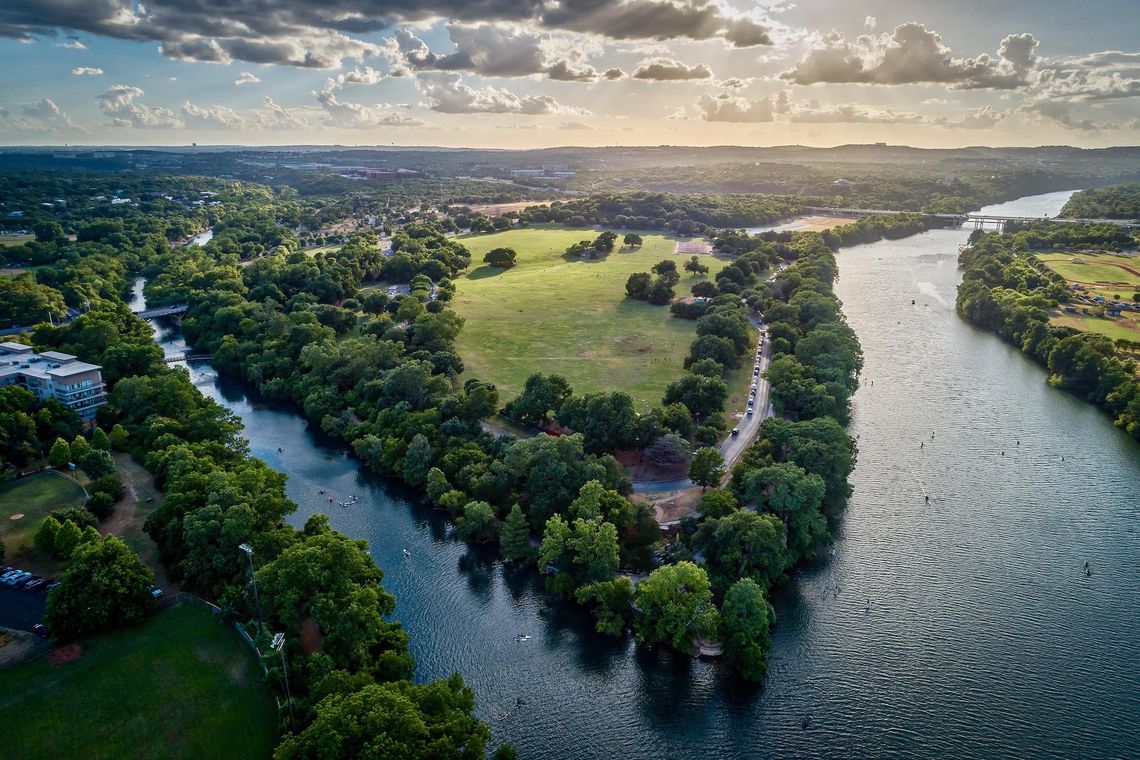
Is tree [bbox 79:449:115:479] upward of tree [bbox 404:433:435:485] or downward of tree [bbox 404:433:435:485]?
upward

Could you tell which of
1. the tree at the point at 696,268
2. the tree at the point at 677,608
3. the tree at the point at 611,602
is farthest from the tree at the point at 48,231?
the tree at the point at 677,608

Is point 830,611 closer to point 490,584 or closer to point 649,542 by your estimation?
point 649,542

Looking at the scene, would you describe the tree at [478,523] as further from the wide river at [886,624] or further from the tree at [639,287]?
the tree at [639,287]

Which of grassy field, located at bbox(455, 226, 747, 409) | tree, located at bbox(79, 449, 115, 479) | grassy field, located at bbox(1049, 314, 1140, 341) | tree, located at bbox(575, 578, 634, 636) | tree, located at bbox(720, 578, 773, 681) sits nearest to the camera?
tree, located at bbox(720, 578, 773, 681)

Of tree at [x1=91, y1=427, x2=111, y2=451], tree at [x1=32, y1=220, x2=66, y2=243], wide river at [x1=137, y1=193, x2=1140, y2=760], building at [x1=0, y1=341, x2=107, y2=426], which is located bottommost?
wide river at [x1=137, y1=193, x2=1140, y2=760]

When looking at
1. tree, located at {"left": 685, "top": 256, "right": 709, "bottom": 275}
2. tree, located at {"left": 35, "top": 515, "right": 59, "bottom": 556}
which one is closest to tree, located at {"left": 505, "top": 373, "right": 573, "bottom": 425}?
tree, located at {"left": 35, "top": 515, "right": 59, "bottom": 556}

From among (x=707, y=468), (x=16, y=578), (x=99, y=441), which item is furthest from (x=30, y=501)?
(x=707, y=468)

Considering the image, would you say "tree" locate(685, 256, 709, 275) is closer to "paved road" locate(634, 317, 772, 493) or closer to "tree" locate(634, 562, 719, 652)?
"paved road" locate(634, 317, 772, 493)
